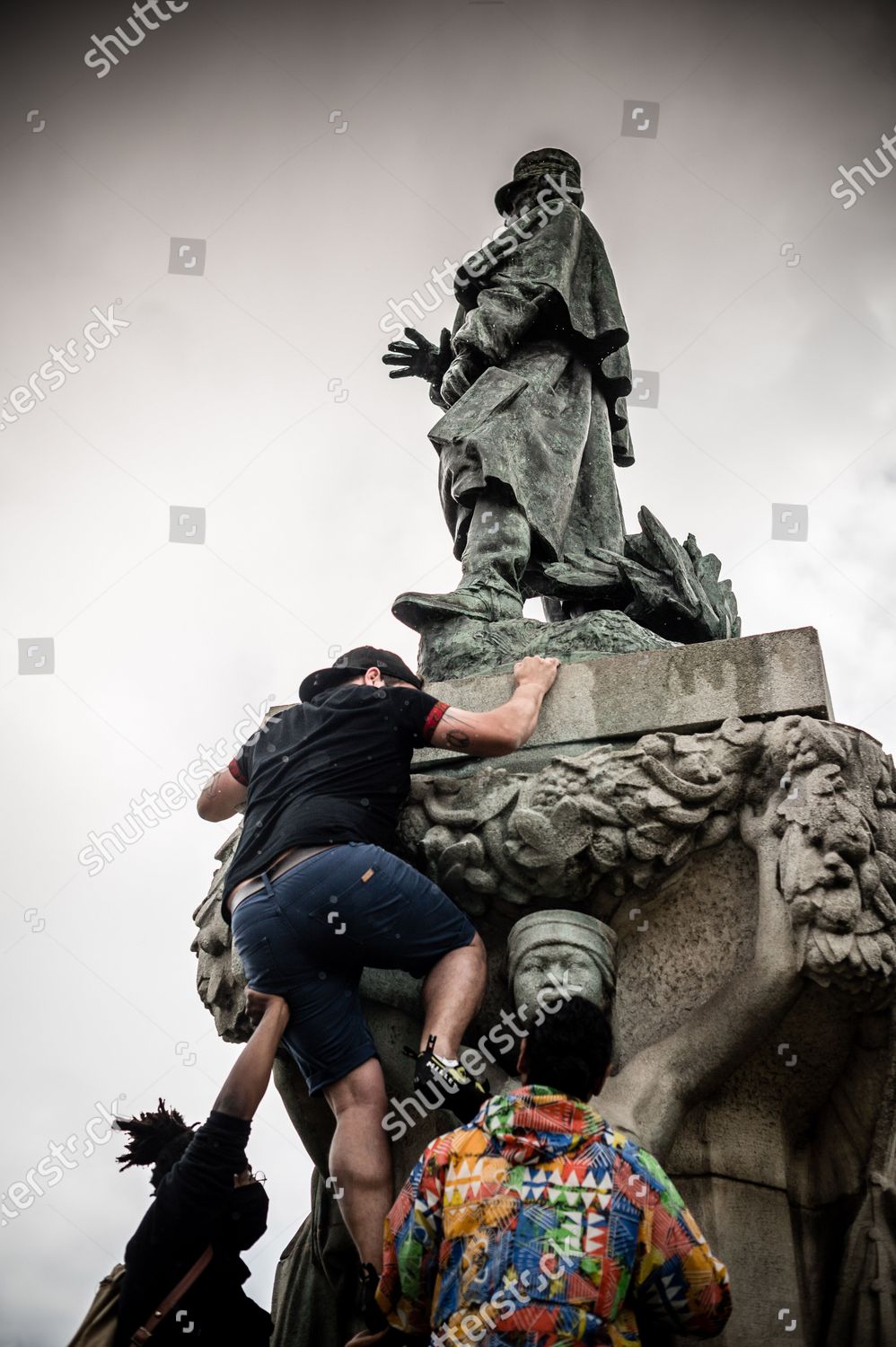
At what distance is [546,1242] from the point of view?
2479 millimetres

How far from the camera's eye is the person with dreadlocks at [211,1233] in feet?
10.5

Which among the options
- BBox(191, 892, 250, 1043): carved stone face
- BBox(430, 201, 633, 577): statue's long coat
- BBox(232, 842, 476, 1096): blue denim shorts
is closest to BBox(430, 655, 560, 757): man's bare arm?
BBox(232, 842, 476, 1096): blue denim shorts

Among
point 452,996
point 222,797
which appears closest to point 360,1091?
point 452,996

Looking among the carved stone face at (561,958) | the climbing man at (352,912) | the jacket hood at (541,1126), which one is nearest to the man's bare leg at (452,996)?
the climbing man at (352,912)

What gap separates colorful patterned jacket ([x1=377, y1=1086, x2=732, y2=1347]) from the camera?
245 centimetres

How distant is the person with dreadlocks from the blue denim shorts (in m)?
0.23

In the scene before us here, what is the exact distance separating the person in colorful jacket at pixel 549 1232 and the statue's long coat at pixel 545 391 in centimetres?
351

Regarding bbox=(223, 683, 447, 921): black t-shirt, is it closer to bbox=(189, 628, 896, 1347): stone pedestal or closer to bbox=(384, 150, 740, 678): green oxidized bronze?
bbox=(189, 628, 896, 1347): stone pedestal

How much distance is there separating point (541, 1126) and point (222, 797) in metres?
1.94

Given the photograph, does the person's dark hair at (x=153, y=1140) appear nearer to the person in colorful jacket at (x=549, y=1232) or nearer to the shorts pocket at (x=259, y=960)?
the shorts pocket at (x=259, y=960)

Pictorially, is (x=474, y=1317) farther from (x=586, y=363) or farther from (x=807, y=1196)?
(x=586, y=363)

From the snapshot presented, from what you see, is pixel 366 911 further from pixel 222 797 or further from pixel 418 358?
pixel 418 358

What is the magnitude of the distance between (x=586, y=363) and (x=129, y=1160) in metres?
4.59

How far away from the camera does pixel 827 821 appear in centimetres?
373
